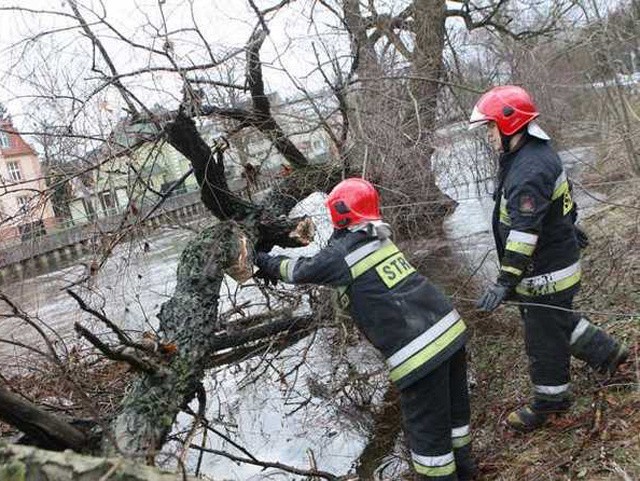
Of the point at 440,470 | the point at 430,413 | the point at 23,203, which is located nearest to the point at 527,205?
the point at 430,413

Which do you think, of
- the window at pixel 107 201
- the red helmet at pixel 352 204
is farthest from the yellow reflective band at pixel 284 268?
the window at pixel 107 201

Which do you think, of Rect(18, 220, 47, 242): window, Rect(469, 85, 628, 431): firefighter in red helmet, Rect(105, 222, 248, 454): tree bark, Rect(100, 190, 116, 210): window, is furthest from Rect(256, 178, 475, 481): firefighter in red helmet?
Rect(18, 220, 47, 242): window

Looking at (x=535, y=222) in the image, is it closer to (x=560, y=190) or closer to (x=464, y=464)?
(x=560, y=190)

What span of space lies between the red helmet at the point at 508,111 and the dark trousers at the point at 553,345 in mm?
928

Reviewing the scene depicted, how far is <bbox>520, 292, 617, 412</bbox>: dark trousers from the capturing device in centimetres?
319

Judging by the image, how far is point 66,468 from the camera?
1.72 metres

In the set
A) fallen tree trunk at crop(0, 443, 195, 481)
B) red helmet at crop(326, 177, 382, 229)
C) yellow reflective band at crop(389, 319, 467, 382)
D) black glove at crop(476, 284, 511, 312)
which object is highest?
red helmet at crop(326, 177, 382, 229)

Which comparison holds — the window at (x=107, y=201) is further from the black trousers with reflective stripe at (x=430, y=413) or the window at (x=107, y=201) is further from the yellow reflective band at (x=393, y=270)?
the black trousers with reflective stripe at (x=430, y=413)

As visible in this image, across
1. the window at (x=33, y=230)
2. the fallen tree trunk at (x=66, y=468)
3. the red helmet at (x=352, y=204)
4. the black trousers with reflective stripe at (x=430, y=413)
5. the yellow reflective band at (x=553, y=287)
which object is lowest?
the black trousers with reflective stripe at (x=430, y=413)

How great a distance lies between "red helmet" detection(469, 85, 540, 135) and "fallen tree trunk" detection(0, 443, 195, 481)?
242 cm

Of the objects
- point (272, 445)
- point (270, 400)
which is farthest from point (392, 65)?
point (272, 445)

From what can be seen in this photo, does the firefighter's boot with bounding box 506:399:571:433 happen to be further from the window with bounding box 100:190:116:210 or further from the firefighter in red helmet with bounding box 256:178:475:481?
the window with bounding box 100:190:116:210

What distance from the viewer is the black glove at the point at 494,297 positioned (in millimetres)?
2996

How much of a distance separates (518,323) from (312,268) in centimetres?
269
